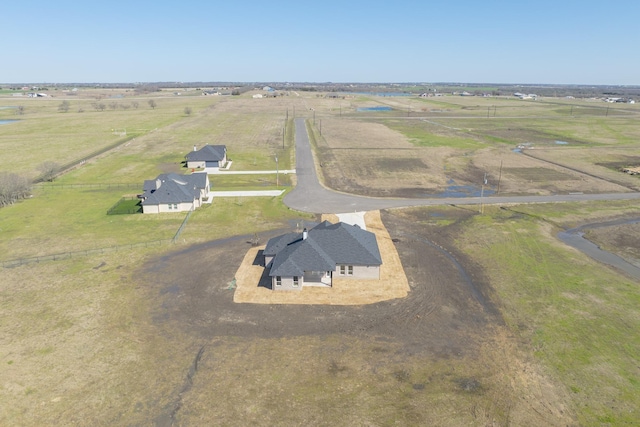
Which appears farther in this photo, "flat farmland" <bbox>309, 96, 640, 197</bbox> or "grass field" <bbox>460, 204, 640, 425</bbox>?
"flat farmland" <bbox>309, 96, 640, 197</bbox>

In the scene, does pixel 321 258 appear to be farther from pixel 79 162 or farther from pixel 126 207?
pixel 79 162

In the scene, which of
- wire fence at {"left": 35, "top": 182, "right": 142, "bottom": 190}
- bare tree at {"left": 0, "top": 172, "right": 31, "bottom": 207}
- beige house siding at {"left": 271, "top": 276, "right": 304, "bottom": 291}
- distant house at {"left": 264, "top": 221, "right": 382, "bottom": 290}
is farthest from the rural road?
bare tree at {"left": 0, "top": 172, "right": 31, "bottom": 207}

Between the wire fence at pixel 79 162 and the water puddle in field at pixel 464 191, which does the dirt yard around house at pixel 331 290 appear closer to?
the water puddle in field at pixel 464 191

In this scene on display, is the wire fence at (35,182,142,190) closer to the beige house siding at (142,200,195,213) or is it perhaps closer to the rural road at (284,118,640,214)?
the beige house siding at (142,200,195,213)

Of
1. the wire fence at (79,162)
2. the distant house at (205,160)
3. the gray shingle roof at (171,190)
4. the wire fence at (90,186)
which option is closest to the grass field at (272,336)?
the wire fence at (90,186)

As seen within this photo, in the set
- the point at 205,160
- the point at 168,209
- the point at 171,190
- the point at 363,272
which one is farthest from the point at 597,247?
the point at 205,160

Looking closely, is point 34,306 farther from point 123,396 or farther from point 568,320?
point 568,320

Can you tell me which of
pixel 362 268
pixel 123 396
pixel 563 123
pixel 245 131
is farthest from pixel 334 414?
pixel 563 123
